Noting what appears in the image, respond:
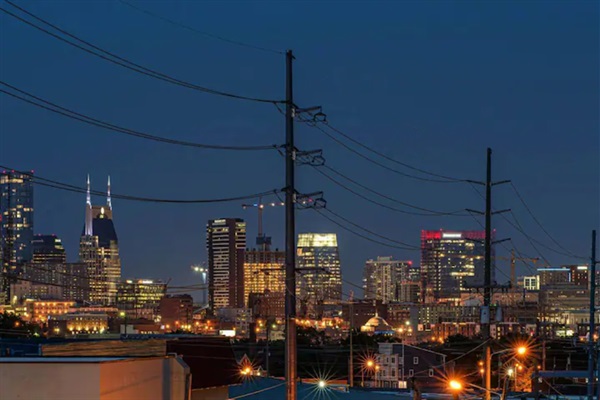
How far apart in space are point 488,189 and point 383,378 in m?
53.1

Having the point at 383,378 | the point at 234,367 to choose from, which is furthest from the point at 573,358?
the point at 234,367

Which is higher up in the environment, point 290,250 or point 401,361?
point 290,250

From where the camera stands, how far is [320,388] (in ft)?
150

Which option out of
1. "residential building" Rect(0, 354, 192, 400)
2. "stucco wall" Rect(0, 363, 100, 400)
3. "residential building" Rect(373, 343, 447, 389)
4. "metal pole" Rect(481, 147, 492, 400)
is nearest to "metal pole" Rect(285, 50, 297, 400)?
"residential building" Rect(0, 354, 192, 400)

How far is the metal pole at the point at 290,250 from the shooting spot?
27344mm

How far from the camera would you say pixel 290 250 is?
92.5 feet

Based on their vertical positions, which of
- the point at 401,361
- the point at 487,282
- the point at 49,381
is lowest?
the point at 401,361

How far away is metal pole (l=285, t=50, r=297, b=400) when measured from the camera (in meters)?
27.3

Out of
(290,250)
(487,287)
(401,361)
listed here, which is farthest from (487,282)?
(401,361)

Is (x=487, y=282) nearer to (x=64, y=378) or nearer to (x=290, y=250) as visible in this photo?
(x=290, y=250)

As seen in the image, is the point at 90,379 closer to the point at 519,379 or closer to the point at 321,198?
the point at 321,198

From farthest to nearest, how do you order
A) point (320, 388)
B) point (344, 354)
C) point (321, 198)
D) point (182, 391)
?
point (344, 354)
point (320, 388)
point (321, 198)
point (182, 391)

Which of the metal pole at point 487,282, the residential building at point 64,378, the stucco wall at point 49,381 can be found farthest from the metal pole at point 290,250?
the metal pole at point 487,282

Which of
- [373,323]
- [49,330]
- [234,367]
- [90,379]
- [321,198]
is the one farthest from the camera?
[373,323]
